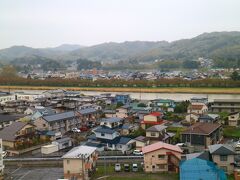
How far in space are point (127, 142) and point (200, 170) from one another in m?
4.49

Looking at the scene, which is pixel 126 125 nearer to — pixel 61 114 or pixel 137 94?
pixel 61 114

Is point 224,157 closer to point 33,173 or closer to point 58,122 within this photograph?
point 33,173

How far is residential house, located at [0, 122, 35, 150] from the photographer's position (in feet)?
43.4

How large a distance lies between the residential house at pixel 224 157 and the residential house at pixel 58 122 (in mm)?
7991

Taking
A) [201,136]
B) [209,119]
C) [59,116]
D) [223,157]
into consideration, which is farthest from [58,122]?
[223,157]

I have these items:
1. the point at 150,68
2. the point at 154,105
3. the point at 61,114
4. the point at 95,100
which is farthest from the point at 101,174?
the point at 150,68

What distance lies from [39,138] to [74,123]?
267 centimetres

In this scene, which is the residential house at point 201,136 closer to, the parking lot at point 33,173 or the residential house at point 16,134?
the parking lot at point 33,173

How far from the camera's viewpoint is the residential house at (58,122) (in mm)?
15244

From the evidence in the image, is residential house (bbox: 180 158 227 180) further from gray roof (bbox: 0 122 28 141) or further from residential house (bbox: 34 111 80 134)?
residential house (bbox: 34 111 80 134)

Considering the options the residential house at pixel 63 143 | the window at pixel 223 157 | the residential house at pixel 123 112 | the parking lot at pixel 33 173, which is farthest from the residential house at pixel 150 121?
the window at pixel 223 157

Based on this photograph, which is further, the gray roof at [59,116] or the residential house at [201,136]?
the gray roof at [59,116]

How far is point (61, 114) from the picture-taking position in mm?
16328

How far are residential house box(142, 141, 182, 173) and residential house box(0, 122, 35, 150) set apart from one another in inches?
219
